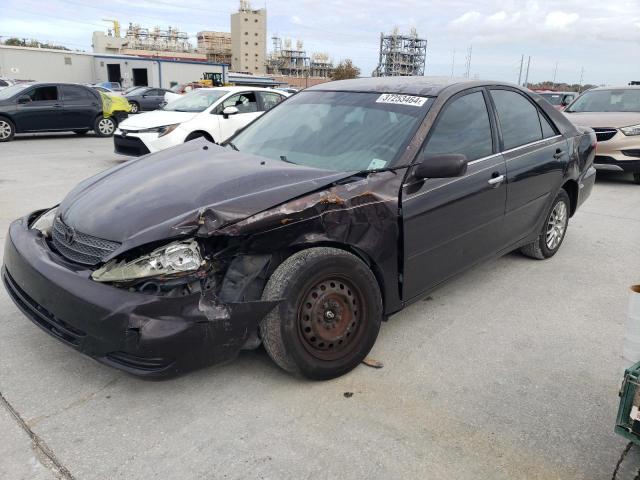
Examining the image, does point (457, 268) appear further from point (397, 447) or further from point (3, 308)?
point (3, 308)

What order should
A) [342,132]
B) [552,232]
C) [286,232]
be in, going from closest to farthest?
[286,232] < [342,132] < [552,232]

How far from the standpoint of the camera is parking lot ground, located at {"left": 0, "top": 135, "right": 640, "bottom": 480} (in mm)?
2262

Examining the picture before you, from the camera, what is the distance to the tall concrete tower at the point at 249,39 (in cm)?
12206

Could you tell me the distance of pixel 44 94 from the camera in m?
13.5

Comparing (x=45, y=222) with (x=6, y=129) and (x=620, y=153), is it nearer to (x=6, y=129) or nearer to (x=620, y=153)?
(x=620, y=153)

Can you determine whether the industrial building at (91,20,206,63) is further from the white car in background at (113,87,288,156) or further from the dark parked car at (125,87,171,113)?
the white car in background at (113,87,288,156)

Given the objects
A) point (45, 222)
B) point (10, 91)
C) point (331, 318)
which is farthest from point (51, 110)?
point (331, 318)

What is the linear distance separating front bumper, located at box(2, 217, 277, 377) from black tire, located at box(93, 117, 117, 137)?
44.1 ft

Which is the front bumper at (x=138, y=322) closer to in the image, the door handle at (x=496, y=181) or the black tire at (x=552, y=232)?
the door handle at (x=496, y=181)

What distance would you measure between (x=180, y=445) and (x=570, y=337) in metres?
2.61

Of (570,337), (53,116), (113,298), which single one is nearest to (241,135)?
(113,298)

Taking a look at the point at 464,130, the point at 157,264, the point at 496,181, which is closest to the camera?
the point at 157,264

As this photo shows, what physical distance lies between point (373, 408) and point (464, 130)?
6.68 feet

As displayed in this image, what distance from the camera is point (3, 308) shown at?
11.8 feet
